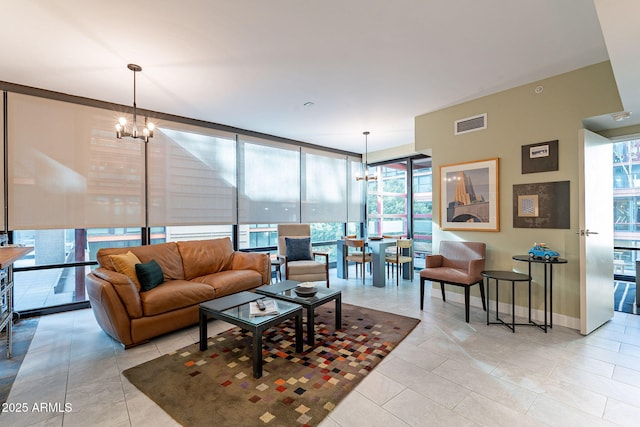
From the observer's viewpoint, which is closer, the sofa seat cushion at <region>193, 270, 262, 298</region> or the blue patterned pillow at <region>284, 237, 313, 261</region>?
the sofa seat cushion at <region>193, 270, 262, 298</region>

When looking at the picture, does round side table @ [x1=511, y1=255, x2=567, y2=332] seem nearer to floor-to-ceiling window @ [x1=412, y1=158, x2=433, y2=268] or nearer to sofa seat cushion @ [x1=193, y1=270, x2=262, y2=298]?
floor-to-ceiling window @ [x1=412, y1=158, x2=433, y2=268]

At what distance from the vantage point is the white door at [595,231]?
3.00 meters

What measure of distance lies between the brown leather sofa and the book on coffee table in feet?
3.02

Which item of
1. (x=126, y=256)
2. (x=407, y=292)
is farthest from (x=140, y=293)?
(x=407, y=292)

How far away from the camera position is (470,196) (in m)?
4.08

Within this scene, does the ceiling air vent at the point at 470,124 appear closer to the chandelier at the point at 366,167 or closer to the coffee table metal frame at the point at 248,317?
the chandelier at the point at 366,167

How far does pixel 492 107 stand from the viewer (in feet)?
12.7

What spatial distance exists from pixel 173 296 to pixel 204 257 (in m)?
1.05

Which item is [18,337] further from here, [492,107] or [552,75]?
[552,75]

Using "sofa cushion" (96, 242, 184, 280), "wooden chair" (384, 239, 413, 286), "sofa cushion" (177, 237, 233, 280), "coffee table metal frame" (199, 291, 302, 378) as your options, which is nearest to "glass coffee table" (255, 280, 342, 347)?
"coffee table metal frame" (199, 291, 302, 378)

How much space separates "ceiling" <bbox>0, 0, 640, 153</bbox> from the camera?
221 centimetres

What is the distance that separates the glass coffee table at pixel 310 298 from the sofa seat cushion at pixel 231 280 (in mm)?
482

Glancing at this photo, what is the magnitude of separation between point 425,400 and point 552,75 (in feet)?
12.1

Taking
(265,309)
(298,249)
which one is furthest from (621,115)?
(298,249)
